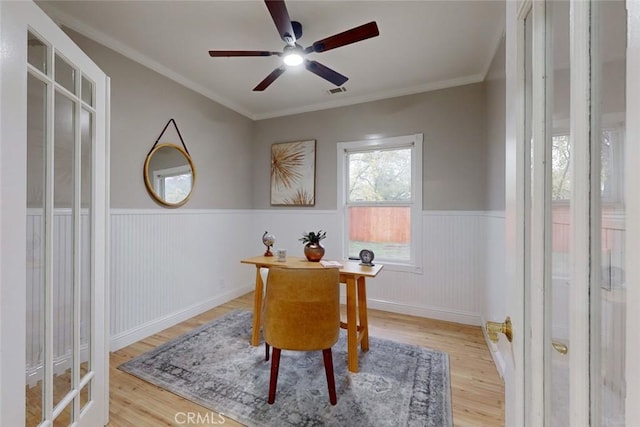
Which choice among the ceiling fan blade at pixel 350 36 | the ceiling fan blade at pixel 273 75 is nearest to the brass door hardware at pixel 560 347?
the ceiling fan blade at pixel 350 36

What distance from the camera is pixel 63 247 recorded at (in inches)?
46.3

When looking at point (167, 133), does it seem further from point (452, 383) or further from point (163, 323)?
point (452, 383)

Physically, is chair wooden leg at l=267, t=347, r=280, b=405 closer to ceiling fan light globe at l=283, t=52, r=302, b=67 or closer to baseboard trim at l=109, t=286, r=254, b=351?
baseboard trim at l=109, t=286, r=254, b=351

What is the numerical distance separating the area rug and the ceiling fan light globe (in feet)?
7.62

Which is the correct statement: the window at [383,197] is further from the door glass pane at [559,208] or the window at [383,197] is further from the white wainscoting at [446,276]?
the door glass pane at [559,208]

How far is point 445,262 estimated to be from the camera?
9.70 ft

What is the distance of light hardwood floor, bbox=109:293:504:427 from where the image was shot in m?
1.56

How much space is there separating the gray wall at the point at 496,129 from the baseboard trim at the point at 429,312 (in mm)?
1197

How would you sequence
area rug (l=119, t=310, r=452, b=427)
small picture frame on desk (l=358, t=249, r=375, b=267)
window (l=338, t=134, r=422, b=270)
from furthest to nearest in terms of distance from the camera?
window (l=338, t=134, r=422, b=270) < small picture frame on desk (l=358, t=249, r=375, b=267) < area rug (l=119, t=310, r=452, b=427)

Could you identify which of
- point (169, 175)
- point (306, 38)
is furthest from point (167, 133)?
point (306, 38)

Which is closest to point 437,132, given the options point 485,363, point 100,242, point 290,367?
point 485,363

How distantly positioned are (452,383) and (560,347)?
1707mm

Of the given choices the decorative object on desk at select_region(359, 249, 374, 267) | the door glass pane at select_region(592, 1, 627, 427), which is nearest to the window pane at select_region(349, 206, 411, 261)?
the decorative object on desk at select_region(359, 249, 374, 267)
